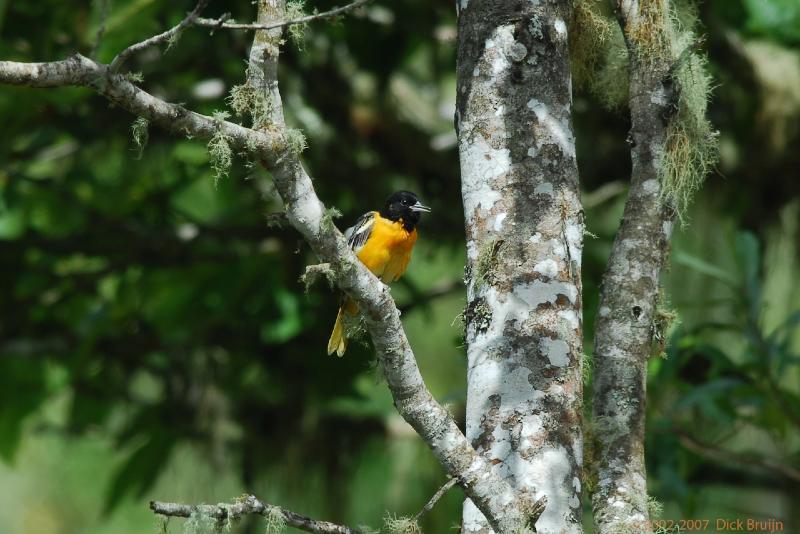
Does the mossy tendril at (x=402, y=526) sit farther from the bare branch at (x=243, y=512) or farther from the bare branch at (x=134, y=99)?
the bare branch at (x=134, y=99)

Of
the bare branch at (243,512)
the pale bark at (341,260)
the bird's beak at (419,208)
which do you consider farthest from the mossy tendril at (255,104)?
the bird's beak at (419,208)

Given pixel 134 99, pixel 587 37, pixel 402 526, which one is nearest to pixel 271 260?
pixel 587 37

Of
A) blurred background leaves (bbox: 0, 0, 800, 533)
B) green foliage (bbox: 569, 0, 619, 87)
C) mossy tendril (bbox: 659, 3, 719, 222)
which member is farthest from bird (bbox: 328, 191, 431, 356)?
mossy tendril (bbox: 659, 3, 719, 222)

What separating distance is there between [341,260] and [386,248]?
3.22 m

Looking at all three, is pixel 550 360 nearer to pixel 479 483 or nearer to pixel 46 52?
pixel 479 483

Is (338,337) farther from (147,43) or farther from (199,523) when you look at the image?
(147,43)

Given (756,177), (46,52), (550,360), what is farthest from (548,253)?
(756,177)

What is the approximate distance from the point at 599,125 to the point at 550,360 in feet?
12.5

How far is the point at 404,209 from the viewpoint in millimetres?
5438

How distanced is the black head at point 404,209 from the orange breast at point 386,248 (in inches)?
1.3

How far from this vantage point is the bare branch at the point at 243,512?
217cm

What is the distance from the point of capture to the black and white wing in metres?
5.46

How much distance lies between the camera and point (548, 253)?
100 inches

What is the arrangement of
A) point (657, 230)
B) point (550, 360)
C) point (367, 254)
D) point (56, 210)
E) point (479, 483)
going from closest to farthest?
point (479, 483) < point (550, 360) < point (657, 230) < point (367, 254) < point (56, 210)
